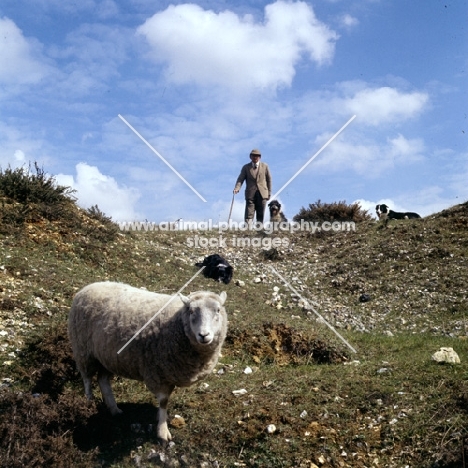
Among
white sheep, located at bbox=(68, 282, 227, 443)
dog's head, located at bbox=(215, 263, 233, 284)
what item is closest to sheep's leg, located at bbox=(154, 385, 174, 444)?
white sheep, located at bbox=(68, 282, 227, 443)

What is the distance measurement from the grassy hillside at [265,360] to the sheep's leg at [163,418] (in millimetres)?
119

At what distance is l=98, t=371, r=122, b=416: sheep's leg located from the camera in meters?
7.38

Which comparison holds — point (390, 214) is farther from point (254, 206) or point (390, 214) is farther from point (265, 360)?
point (265, 360)

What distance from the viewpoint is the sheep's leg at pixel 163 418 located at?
21.6 ft

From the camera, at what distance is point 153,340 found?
6977mm

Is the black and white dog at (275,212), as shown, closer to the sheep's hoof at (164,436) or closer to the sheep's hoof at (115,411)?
the sheep's hoof at (115,411)

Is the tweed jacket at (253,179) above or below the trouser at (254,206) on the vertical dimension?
above

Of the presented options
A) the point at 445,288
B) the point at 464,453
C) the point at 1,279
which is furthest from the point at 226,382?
the point at 445,288

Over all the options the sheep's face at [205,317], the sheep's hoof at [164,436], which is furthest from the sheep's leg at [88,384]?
the sheep's face at [205,317]

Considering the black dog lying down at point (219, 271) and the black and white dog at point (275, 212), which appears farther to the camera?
the black and white dog at point (275, 212)

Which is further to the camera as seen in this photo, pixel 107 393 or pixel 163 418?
pixel 107 393

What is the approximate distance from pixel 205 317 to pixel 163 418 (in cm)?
135

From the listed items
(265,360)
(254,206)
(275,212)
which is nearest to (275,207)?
(275,212)

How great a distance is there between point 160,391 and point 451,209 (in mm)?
16193
